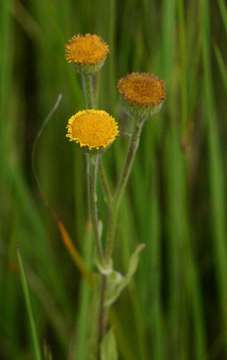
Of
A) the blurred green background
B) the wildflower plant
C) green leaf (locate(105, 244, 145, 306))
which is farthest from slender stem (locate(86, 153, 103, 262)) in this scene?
the blurred green background

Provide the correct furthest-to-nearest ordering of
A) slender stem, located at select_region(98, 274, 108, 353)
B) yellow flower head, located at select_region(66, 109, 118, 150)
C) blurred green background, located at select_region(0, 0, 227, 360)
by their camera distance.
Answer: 1. blurred green background, located at select_region(0, 0, 227, 360)
2. slender stem, located at select_region(98, 274, 108, 353)
3. yellow flower head, located at select_region(66, 109, 118, 150)

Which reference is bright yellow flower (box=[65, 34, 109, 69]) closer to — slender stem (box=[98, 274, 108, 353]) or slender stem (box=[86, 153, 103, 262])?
slender stem (box=[86, 153, 103, 262])

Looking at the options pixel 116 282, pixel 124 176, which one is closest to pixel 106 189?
pixel 124 176

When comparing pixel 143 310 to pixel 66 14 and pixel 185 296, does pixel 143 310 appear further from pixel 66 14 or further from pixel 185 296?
pixel 66 14

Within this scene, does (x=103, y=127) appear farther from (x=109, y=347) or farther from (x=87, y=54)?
(x=109, y=347)

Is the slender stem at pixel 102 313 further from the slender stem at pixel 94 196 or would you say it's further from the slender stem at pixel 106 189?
the slender stem at pixel 106 189

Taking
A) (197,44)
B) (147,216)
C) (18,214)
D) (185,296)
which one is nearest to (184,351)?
(185,296)
